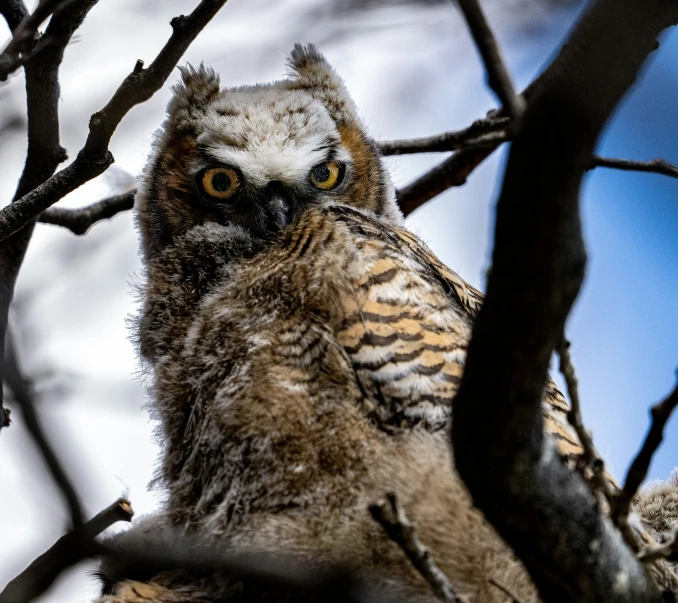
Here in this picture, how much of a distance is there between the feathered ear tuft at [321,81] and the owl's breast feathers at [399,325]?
115cm

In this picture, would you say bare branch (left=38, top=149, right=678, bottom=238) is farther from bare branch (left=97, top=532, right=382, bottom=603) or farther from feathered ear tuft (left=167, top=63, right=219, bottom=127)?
bare branch (left=97, top=532, right=382, bottom=603)

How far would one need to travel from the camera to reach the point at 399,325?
2.76m

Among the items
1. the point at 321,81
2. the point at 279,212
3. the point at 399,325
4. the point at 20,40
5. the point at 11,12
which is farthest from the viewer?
the point at 321,81

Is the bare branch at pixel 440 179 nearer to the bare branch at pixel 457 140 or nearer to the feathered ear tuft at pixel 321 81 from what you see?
the bare branch at pixel 457 140

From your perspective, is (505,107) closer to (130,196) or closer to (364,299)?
(364,299)

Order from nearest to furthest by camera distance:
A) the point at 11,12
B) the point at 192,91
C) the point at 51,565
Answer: the point at 51,565, the point at 11,12, the point at 192,91

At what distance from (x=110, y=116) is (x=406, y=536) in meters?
1.70

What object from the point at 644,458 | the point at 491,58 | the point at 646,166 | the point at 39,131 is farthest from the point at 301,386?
the point at 39,131

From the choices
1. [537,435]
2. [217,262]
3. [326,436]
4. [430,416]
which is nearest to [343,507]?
[326,436]

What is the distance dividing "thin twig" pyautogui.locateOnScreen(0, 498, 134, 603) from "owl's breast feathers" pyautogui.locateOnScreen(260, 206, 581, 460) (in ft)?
3.76

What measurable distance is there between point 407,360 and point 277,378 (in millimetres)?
406

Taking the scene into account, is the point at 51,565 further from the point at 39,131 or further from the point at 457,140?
the point at 457,140

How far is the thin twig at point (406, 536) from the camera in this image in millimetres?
1729

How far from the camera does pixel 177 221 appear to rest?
3729 millimetres
